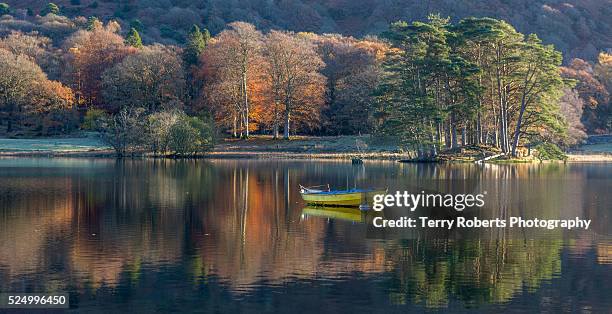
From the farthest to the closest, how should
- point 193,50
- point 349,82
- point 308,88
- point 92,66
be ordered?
point 92,66 → point 193,50 → point 349,82 → point 308,88

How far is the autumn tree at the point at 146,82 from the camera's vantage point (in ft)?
360

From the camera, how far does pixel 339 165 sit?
77688 mm

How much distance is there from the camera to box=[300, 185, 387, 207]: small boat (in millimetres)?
43000

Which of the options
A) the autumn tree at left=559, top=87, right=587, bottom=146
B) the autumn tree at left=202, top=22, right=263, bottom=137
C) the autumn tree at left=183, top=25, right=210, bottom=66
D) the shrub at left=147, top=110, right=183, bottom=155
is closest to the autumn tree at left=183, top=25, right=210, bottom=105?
the autumn tree at left=183, top=25, right=210, bottom=66

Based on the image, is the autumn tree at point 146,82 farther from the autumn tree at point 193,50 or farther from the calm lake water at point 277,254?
the calm lake water at point 277,254

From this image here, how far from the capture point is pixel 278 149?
3935 inches

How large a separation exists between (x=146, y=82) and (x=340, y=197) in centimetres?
7048

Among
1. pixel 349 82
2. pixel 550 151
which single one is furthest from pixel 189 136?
pixel 550 151

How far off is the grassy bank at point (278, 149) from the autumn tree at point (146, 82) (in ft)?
22.8

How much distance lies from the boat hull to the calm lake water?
87 cm

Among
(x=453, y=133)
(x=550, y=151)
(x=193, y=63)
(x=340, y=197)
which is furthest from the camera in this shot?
(x=193, y=63)

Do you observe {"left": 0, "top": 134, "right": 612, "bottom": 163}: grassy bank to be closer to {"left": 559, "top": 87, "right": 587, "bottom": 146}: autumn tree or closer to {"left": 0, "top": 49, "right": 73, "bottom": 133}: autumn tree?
{"left": 559, "top": 87, "right": 587, "bottom": 146}: autumn tree

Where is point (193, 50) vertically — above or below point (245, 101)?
above

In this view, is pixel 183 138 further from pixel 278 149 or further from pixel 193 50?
pixel 193 50
